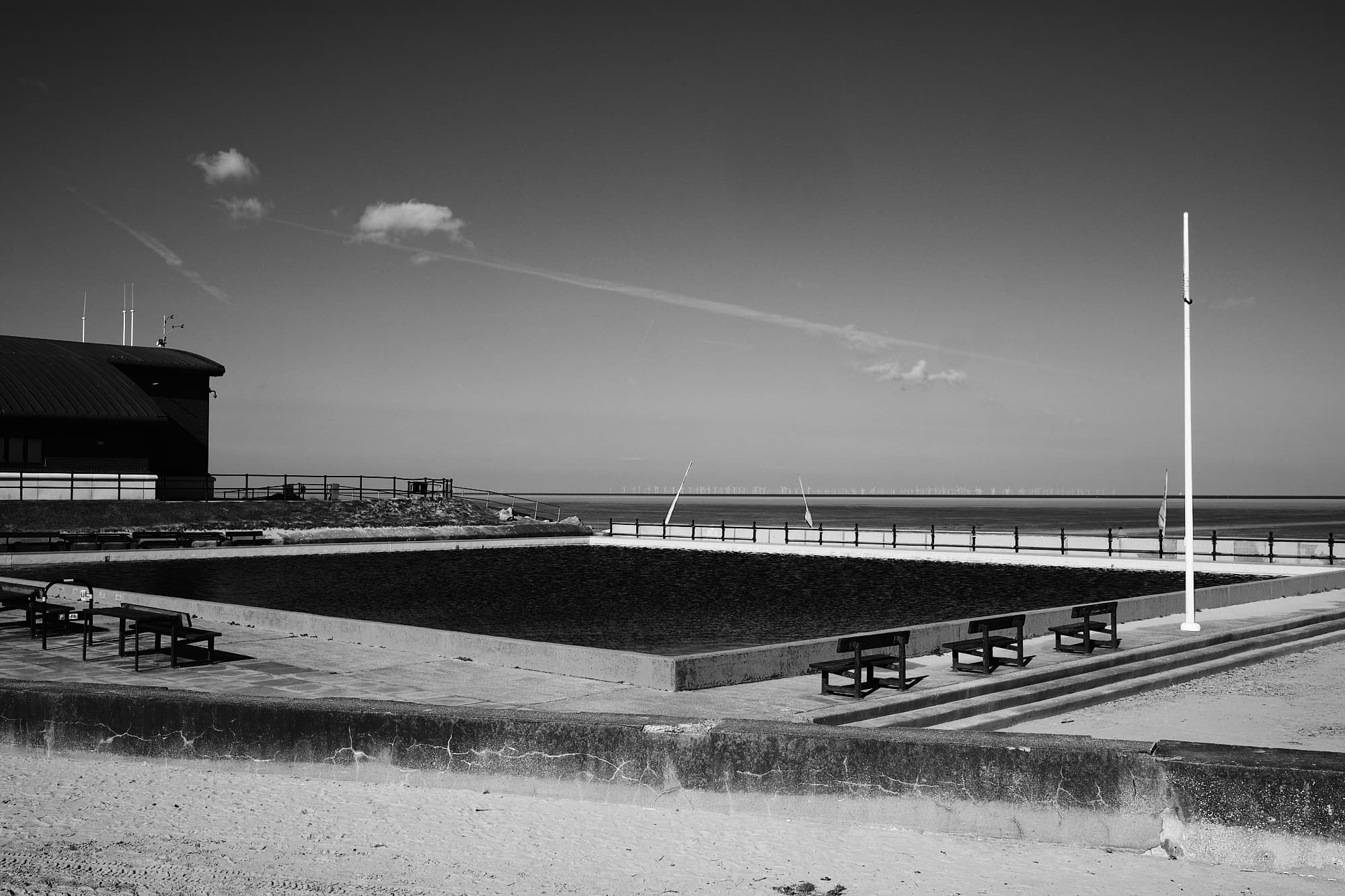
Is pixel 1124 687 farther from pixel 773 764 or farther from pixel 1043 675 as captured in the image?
pixel 773 764

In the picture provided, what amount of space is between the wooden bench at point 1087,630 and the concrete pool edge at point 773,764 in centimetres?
708

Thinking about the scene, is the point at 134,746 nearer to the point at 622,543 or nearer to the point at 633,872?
the point at 633,872

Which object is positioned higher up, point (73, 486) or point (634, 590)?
point (73, 486)

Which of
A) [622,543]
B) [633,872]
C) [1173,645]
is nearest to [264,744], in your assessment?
[633,872]

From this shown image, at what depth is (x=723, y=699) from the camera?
9.88 meters

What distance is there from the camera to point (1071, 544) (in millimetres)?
37719

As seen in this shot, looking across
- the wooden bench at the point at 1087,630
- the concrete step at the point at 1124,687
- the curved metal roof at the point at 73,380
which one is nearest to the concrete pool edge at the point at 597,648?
the wooden bench at the point at 1087,630

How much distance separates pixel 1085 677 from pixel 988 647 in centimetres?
125

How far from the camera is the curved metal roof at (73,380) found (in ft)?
139

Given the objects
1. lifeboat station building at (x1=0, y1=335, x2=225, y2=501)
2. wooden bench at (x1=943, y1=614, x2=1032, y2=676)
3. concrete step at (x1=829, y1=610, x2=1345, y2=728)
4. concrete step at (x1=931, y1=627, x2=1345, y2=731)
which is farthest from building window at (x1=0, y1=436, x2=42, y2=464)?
concrete step at (x1=931, y1=627, x2=1345, y2=731)

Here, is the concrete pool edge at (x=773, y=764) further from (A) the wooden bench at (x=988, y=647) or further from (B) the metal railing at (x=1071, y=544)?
(B) the metal railing at (x=1071, y=544)

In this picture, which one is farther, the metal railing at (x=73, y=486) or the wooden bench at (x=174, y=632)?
the metal railing at (x=73, y=486)

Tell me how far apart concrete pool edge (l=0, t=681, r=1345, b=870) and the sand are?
12 cm

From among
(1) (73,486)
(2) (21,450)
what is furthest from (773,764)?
(2) (21,450)
